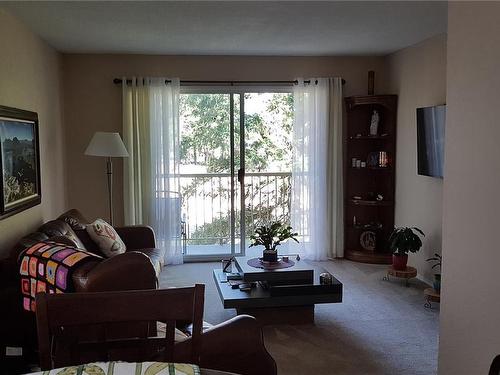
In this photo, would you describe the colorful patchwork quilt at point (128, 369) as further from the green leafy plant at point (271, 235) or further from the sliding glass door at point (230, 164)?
the sliding glass door at point (230, 164)

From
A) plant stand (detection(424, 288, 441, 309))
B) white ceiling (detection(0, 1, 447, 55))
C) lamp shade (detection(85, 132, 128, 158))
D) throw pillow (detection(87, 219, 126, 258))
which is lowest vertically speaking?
plant stand (detection(424, 288, 441, 309))

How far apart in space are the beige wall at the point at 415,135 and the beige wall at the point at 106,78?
2.84 ft

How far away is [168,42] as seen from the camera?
188 inches

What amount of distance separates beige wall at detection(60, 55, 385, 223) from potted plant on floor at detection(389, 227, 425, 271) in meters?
2.11

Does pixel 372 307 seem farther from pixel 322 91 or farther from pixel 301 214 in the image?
pixel 322 91

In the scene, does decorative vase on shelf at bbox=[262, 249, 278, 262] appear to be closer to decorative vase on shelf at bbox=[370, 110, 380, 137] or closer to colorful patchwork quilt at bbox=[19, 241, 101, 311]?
colorful patchwork quilt at bbox=[19, 241, 101, 311]

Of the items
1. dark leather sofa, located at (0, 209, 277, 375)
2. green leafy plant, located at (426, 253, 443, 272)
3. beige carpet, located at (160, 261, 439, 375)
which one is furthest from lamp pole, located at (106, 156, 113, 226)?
green leafy plant, located at (426, 253, 443, 272)

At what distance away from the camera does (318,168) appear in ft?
18.7

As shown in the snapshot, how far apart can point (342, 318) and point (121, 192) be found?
2.95m

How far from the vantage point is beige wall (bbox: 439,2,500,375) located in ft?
6.53

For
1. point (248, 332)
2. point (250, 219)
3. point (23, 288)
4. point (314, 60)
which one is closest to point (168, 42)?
point (314, 60)

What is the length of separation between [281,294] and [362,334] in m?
0.66

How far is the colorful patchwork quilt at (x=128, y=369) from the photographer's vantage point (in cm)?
121

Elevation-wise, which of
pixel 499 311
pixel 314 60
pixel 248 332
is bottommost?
pixel 248 332
